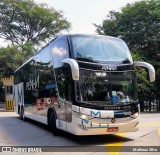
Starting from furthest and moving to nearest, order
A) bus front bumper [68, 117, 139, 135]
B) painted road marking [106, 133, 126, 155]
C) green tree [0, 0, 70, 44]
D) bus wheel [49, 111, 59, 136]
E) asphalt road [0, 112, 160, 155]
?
green tree [0, 0, 70, 44] → bus wheel [49, 111, 59, 136] → bus front bumper [68, 117, 139, 135] → asphalt road [0, 112, 160, 155] → painted road marking [106, 133, 126, 155]

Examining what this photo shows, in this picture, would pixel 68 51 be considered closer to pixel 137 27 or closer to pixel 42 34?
pixel 137 27

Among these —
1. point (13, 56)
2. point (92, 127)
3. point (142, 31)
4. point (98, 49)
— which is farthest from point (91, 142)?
point (13, 56)

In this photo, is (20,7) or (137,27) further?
(20,7)

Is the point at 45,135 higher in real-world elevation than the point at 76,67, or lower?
lower

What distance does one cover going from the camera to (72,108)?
9.41 m

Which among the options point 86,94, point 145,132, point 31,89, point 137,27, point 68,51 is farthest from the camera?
point 137,27

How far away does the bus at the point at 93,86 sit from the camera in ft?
30.1

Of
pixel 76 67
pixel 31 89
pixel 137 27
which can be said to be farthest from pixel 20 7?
pixel 76 67

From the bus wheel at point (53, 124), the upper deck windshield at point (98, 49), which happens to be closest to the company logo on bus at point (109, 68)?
the upper deck windshield at point (98, 49)

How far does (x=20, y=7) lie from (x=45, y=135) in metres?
28.7

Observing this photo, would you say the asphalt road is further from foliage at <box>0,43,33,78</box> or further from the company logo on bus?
foliage at <box>0,43,33,78</box>

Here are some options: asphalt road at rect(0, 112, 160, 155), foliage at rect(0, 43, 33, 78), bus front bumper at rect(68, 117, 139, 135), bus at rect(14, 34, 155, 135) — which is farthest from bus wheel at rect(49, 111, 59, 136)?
foliage at rect(0, 43, 33, 78)

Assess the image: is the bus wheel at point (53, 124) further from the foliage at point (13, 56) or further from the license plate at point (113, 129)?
the foliage at point (13, 56)

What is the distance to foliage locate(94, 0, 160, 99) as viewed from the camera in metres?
28.5
